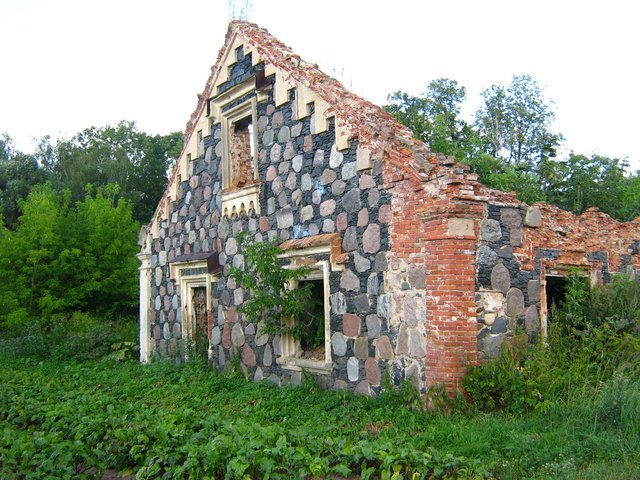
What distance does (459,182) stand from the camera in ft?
25.4

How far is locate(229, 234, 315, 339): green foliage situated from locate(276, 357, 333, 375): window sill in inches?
15.7

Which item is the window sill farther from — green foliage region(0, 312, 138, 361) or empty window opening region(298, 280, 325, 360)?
green foliage region(0, 312, 138, 361)

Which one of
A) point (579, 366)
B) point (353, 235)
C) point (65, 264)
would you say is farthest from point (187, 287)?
point (579, 366)

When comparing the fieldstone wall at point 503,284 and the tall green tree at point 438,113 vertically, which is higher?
the tall green tree at point 438,113

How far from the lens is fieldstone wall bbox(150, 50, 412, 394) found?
862cm

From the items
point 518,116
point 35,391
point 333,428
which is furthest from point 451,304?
point 518,116

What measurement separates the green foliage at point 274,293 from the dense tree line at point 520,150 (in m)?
9.05

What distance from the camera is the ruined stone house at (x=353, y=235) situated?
25.6ft

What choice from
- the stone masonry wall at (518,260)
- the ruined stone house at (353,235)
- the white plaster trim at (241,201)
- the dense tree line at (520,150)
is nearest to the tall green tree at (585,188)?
the dense tree line at (520,150)

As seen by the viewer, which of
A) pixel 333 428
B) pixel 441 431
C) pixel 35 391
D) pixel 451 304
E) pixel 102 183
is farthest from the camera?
pixel 102 183

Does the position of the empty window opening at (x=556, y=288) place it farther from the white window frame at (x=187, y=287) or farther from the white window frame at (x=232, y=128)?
the white window frame at (x=187, y=287)

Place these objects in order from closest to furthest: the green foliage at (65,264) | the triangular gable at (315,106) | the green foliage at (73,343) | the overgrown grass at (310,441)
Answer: the overgrown grass at (310,441), the triangular gable at (315,106), the green foliage at (73,343), the green foliage at (65,264)

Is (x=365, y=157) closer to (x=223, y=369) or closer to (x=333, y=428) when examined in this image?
(x=333, y=428)

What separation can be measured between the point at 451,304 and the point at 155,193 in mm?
30771
